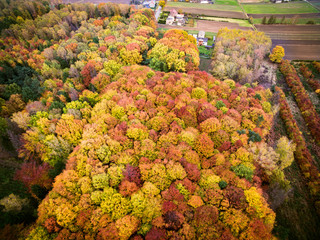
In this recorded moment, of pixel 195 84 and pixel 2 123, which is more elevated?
pixel 195 84

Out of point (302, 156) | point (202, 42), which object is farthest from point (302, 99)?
point (202, 42)

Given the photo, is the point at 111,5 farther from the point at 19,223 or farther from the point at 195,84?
the point at 19,223

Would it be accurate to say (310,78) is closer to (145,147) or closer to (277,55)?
(277,55)

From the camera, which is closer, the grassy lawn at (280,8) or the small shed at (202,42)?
the small shed at (202,42)

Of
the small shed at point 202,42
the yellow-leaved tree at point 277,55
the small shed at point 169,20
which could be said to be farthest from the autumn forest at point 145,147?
the small shed at point 169,20

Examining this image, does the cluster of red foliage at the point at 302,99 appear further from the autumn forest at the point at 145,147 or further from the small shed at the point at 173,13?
the small shed at the point at 173,13

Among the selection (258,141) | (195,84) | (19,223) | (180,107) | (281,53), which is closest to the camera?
(19,223)

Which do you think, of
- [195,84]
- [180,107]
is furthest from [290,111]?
→ [180,107]
